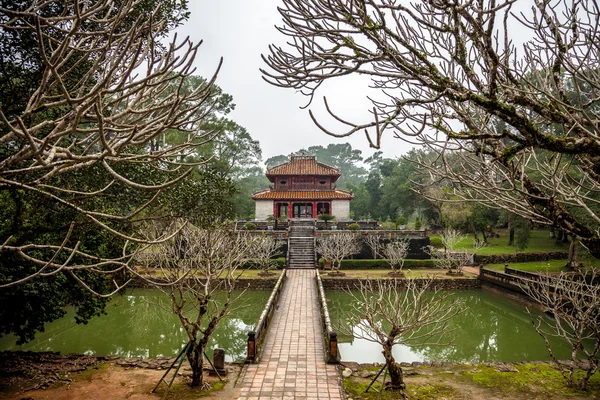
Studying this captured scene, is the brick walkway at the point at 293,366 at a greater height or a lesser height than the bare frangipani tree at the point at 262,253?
lesser

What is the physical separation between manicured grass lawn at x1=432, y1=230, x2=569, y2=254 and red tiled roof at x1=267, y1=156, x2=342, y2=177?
41.5 feet

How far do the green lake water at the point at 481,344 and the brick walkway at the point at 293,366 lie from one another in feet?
4.34

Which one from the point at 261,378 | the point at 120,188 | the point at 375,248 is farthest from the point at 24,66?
the point at 375,248

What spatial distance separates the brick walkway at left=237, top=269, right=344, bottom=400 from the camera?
20.9 ft

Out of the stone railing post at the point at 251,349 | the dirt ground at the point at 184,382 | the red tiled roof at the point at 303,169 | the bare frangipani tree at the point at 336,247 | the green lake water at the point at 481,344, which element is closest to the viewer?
the dirt ground at the point at 184,382

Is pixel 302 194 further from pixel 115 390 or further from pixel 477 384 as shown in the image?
pixel 115 390

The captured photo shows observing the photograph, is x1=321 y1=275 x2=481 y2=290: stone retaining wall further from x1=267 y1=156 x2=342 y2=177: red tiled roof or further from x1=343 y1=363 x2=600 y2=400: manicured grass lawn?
x1=267 y1=156 x2=342 y2=177: red tiled roof

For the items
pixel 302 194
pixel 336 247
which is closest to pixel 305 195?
pixel 302 194

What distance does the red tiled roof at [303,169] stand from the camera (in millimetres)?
32562

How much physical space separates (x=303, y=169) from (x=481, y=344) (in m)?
23.5

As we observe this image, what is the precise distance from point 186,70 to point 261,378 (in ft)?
20.3

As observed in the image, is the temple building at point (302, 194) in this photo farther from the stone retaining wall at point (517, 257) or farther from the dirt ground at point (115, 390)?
the dirt ground at point (115, 390)

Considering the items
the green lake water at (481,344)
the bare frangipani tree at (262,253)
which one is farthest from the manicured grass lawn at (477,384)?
the bare frangipani tree at (262,253)

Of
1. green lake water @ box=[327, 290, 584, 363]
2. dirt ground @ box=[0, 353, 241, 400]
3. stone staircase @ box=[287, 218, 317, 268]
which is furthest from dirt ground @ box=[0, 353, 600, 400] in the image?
stone staircase @ box=[287, 218, 317, 268]
